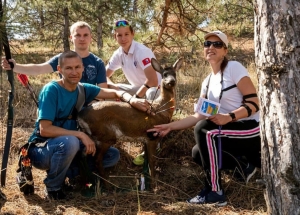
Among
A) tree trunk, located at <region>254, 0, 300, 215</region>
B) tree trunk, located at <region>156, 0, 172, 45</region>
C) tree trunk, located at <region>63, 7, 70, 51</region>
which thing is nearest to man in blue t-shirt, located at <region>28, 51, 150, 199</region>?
tree trunk, located at <region>254, 0, 300, 215</region>

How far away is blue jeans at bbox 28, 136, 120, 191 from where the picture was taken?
4246 millimetres

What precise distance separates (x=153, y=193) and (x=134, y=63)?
6.56 feet

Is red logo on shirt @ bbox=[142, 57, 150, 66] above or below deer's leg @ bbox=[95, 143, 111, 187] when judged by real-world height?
above

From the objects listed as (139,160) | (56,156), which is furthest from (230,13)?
(56,156)

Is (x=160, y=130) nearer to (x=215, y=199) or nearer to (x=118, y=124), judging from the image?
(x=118, y=124)

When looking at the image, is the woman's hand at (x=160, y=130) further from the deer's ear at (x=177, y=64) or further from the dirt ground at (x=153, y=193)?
the deer's ear at (x=177, y=64)

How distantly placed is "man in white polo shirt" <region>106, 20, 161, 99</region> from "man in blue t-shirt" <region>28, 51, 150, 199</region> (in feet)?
3.93

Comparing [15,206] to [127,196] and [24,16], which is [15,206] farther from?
[24,16]

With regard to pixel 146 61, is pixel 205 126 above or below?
below

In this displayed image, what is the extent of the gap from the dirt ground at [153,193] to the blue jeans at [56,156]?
242 mm

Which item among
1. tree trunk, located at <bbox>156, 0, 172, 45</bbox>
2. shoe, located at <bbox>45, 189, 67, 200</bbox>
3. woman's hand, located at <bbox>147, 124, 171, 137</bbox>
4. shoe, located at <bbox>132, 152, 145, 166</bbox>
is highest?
tree trunk, located at <bbox>156, 0, 172, 45</bbox>

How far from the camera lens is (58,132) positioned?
14.1ft

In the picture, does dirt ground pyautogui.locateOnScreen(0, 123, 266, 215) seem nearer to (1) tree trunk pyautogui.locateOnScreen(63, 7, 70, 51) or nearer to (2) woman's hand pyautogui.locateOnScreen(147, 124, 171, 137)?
(2) woman's hand pyautogui.locateOnScreen(147, 124, 171, 137)

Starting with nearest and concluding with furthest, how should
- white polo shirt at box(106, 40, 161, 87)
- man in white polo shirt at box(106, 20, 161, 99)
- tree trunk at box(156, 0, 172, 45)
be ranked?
man in white polo shirt at box(106, 20, 161, 99) → white polo shirt at box(106, 40, 161, 87) → tree trunk at box(156, 0, 172, 45)
